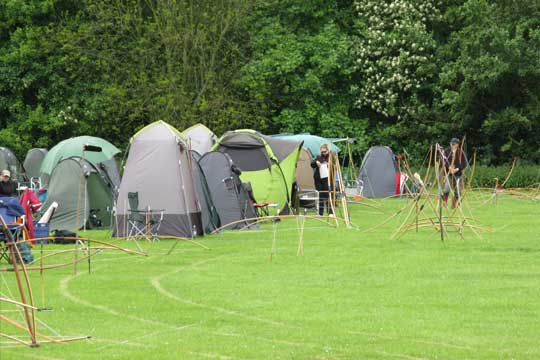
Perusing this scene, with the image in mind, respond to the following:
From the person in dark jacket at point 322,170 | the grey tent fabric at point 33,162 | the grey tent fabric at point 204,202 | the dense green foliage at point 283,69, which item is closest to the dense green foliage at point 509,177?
the dense green foliage at point 283,69

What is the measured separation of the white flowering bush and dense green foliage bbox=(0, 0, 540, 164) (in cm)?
7

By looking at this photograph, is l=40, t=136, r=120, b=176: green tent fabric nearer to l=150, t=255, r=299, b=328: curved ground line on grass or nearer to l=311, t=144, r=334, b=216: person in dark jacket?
l=311, t=144, r=334, b=216: person in dark jacket

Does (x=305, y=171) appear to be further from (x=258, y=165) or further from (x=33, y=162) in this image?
(x=33, y=162)

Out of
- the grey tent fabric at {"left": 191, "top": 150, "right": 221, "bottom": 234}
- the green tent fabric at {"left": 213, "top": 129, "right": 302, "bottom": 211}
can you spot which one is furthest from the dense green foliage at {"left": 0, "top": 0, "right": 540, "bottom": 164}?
the grey tent fabric at {"left": 191, "top": 150, "right": 221, "bottom": 234}

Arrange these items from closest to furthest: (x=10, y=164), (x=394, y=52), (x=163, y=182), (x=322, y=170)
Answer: (x=163, y=182) < (x=322, y=170) < (x=10, y=164) < (x=394, y=52)

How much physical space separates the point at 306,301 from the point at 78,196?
37.1 feet

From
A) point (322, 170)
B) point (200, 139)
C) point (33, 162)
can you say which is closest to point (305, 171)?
point (200, 139)

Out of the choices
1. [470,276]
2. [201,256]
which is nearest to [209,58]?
[201,256]

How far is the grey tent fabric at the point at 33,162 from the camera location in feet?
109

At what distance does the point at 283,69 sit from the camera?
4025cm

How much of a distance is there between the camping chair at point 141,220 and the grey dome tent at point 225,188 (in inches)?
101

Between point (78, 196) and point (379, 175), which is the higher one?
point (379, 175)

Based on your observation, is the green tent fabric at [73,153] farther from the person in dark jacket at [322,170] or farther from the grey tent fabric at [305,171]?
the person in dark jacket at [322,170]

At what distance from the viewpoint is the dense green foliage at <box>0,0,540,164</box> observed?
38344 mm
